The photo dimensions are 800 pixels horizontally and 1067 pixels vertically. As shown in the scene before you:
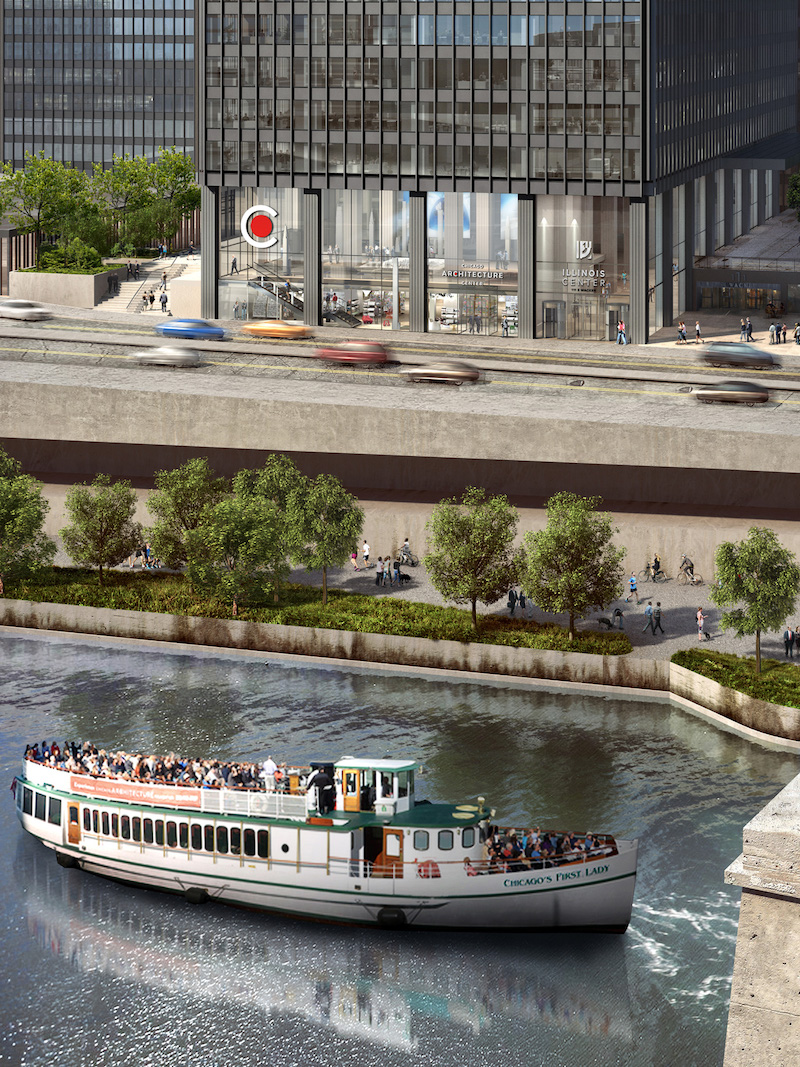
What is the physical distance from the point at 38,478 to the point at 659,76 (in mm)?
53662

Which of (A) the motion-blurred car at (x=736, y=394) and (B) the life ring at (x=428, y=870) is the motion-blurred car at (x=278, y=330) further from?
(B) the life ring at (x=428, y=870)

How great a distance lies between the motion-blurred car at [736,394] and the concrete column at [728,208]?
56707 millimetres

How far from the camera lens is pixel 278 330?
11931cm

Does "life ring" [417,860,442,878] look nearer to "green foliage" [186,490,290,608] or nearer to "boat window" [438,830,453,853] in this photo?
"boat window" [438,830,453,853]

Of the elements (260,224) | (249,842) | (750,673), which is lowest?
(249,842)

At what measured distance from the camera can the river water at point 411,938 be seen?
170 feet

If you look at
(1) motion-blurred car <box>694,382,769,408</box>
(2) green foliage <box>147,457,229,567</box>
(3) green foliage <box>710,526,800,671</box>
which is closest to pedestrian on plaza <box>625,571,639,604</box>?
(3) green foliage <box>710,526,800,671</box>

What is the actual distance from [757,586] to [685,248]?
60.1 metres

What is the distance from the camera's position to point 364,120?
122875 millimetres

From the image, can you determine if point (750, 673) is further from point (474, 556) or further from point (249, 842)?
point (249, 842)

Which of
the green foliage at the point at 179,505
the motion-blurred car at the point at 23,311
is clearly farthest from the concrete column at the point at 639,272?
the motion-blurred car at the point at 23,311

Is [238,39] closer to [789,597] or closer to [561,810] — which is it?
[789,597]

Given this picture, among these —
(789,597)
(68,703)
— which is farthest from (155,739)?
(789,597)

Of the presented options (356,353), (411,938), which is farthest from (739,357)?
(411,938)
